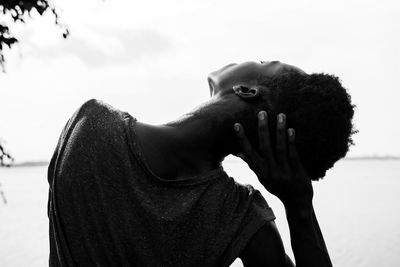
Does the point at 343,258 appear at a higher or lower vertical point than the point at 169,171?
lower

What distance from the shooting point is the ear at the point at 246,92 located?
6.66 feet

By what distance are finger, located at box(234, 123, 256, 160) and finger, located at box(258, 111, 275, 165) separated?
4 cm

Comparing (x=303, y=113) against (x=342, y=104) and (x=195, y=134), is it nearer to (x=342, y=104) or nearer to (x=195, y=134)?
(x=342, y=104)

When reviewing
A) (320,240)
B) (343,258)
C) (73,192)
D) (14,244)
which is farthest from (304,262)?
(14,244)

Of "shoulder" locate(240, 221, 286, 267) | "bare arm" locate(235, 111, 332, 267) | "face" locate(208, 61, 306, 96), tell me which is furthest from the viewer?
"face" locate(208, 61, 306, 96)

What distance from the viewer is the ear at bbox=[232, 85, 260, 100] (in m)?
2.03

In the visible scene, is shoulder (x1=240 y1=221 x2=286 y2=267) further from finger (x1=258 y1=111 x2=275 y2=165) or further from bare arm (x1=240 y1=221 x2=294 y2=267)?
finger (x1=258 y1=111 x2=275 y2=165)

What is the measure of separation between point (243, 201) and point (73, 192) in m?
0.65

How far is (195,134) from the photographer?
202 cm

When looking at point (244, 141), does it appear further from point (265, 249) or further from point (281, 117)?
point (265, 249)

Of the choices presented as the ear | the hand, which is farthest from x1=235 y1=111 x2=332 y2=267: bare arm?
the ear

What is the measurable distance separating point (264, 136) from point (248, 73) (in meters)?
0.31

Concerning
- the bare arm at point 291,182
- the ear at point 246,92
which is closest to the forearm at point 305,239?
the bare arm at point 291,182

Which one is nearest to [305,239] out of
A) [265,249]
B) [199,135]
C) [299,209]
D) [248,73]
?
[299,209]
